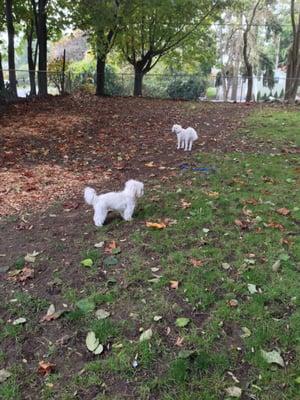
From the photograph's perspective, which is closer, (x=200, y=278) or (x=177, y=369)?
(x=177, y=369)

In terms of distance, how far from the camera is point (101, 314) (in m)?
3.62

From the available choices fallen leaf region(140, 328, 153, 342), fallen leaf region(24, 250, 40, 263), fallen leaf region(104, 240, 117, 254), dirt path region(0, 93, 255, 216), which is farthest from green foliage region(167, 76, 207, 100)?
fallen leaf region(140, 328, 153, 342)

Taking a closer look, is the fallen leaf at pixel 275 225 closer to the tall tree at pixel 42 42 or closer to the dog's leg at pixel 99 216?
the dog's leg at pixel 99 216

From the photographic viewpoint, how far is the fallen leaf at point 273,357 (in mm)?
3119

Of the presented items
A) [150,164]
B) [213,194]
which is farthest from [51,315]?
[150,164]

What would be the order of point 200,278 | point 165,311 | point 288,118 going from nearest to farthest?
Answer: point 165,311 → point 200,278 → point 288,118

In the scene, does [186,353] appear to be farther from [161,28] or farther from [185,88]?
[185,88]

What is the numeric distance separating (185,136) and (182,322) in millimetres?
5435

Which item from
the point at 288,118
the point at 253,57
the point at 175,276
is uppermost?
the point at 253,57

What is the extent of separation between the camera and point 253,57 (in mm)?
35656

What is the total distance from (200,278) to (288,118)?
32.4 ft

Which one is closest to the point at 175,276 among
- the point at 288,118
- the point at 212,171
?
the point at 212,171

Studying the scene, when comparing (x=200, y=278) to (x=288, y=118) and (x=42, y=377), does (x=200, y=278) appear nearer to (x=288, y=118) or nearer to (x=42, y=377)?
(x=42, y=377)

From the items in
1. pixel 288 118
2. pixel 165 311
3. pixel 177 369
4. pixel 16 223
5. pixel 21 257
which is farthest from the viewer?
pixel 288 118
